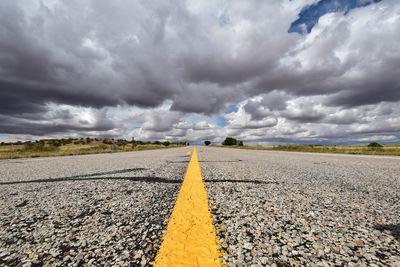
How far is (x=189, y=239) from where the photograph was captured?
1117 mm

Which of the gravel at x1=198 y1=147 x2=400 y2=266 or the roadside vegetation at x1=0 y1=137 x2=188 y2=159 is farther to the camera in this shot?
the roadside vegetation at x1=0 y1=137 x2=188 y2=159

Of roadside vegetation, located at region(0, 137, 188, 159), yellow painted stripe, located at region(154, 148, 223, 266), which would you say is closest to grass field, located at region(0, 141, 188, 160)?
roadside vegetation, located at region(0, 137, 188, 159)

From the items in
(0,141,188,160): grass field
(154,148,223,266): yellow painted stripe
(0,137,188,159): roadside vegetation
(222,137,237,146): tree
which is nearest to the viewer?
(154,148,223,266): yellow painted stripe

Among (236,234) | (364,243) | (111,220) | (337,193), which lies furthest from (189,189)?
(337,193)

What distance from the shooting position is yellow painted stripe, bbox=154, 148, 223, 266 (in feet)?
2.99

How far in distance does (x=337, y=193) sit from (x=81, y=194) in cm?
338

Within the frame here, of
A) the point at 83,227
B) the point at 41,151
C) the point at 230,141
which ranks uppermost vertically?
the point at 230,141

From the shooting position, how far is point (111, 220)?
146cm

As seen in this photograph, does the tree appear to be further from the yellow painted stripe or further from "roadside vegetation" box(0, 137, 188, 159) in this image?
the yellow painted stripe

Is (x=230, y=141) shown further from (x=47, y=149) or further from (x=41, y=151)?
(x=41, y=151)

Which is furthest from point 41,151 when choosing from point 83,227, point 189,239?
point 189,239

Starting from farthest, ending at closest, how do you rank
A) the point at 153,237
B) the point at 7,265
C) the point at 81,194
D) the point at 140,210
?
the point at 81,194
the point at 140,210
the point at 153,237
the point at 7,265

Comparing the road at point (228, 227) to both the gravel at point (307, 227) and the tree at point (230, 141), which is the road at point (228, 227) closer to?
the gravel at point (307, 227)

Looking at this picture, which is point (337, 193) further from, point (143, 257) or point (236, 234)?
point (143, 257)
